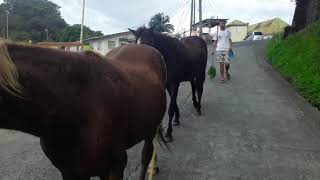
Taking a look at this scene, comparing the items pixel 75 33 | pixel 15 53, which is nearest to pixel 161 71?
pixel 15 53

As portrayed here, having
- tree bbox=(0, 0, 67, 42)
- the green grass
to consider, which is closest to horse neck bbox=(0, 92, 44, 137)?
the green grass

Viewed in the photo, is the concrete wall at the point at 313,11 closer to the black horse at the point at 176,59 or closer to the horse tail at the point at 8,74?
the black horse at the point at 176,59

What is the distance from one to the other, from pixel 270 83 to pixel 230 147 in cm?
686

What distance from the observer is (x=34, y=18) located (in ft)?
211

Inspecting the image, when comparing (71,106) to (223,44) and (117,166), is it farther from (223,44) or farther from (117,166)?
(223,44)

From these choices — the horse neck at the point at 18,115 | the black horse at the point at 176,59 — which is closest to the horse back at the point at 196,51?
the black horse at the point at 176,59

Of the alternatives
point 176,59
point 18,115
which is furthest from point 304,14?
point 18,115

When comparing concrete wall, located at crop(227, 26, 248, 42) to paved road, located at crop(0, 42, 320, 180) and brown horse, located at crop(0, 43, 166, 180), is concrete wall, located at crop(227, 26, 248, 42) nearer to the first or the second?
paved road, located at crop(0, 42, 320, 180)

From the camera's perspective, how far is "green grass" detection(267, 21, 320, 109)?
Result: 10007 millimetres

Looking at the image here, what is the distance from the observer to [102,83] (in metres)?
2.74

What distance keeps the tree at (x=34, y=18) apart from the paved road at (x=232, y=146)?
2109 inches

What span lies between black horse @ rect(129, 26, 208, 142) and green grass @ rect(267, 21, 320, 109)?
8.88ft

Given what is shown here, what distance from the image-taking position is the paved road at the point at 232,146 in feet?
16.3

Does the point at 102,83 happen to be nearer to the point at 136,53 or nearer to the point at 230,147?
the point at 136,53
